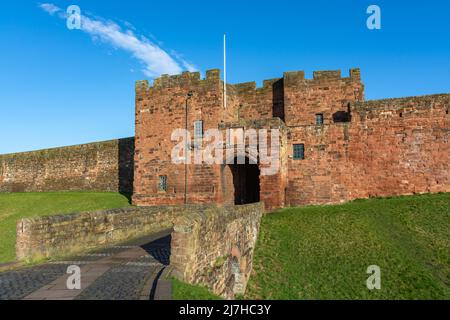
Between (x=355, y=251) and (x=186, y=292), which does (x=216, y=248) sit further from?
(x=355, y=251)

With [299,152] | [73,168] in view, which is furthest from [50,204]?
[299,152]

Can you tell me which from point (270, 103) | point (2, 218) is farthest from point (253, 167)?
point (2, 218)

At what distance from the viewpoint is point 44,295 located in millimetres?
6699

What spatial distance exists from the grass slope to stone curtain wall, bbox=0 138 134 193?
17.5 metres

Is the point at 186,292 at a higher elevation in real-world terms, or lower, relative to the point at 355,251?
higher

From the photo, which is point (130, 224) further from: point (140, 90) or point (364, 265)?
point (140, 90)

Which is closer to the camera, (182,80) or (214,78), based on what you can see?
(214,78)

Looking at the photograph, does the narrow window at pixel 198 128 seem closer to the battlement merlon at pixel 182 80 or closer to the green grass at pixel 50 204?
the battlement merlon at pixel 182 80

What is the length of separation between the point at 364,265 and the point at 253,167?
14.9m

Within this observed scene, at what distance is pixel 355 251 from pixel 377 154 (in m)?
9.16

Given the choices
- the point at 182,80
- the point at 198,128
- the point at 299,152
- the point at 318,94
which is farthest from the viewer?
the point at 318,94

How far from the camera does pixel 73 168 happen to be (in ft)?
112

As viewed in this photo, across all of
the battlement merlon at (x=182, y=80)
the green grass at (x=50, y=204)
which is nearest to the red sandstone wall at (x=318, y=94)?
the battlement merlon at (x=182, y=80)

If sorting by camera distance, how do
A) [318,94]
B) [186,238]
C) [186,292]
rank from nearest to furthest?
[186,292]
[186,238]
[318,94]
